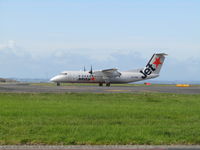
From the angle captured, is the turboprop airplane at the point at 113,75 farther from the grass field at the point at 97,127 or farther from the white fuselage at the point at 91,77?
the grass field at the point at 97,127

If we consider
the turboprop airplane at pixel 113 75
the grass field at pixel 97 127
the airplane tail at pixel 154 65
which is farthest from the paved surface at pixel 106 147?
the airplane tail at pixel 154 65

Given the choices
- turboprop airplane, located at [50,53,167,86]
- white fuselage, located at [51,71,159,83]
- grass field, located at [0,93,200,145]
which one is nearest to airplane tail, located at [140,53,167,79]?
turboprop airplane, located at [50,53,167,86]

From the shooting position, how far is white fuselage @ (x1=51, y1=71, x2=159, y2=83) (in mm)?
57219

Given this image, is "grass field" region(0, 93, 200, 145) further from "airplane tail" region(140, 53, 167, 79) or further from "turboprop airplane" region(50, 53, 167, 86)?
"airplane tail" region(140, 53, 167, 79)

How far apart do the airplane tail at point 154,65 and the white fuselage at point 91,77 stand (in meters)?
0.68

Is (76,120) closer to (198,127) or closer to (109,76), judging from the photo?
(198,127)

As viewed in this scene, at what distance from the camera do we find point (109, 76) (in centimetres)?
5869

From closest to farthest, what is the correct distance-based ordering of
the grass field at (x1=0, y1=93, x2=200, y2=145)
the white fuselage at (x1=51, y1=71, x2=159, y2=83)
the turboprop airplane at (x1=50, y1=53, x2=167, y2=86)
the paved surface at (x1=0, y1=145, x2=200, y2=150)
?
1. the paved surface at (x1=0, y1=145, x2=200, y2=150)
2. the grass field at (x1=0, y1=93, x2=200, y2=145)
3. the white fuselage at (x1=51, y1=71, x2=159, y2=83)
4. the turboprop airplane at (x1=50, y1=53, x2=167, y2=86)

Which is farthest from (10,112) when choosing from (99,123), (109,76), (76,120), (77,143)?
(109,76)

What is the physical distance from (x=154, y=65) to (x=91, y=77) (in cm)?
1102

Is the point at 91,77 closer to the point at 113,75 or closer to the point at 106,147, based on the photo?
the point at 113,75

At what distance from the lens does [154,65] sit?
6041 cm

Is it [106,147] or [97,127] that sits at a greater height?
[97,127]

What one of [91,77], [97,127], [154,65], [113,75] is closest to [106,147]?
[97,127]
